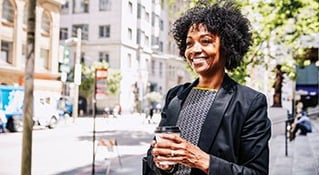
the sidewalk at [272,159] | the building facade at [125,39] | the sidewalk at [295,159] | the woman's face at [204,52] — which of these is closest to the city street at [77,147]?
the sidewalk at [272,159]

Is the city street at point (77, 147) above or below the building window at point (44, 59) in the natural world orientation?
below

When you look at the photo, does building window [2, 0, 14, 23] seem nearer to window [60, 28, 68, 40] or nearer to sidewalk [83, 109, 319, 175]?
window [60, 28, 68, 40]

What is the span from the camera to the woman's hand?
28.0 inches

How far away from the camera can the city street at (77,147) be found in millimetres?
3447

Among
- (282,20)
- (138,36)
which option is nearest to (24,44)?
(138,36)

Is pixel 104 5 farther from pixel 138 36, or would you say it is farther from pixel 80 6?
pixel 138 36

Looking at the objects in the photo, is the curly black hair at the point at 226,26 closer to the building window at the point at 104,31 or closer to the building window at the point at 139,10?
the building window at the point at 139,10

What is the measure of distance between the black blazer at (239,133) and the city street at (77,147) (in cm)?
236

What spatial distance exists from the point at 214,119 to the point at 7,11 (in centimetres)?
240

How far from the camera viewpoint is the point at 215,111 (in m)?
0.81

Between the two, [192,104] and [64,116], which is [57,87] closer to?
[64,116]

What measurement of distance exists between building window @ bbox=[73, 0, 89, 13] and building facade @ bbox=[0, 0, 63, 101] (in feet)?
0.49

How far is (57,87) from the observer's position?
318 cm

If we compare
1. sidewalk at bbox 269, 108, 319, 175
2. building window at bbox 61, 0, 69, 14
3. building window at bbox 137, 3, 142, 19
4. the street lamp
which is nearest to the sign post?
the street lamp
